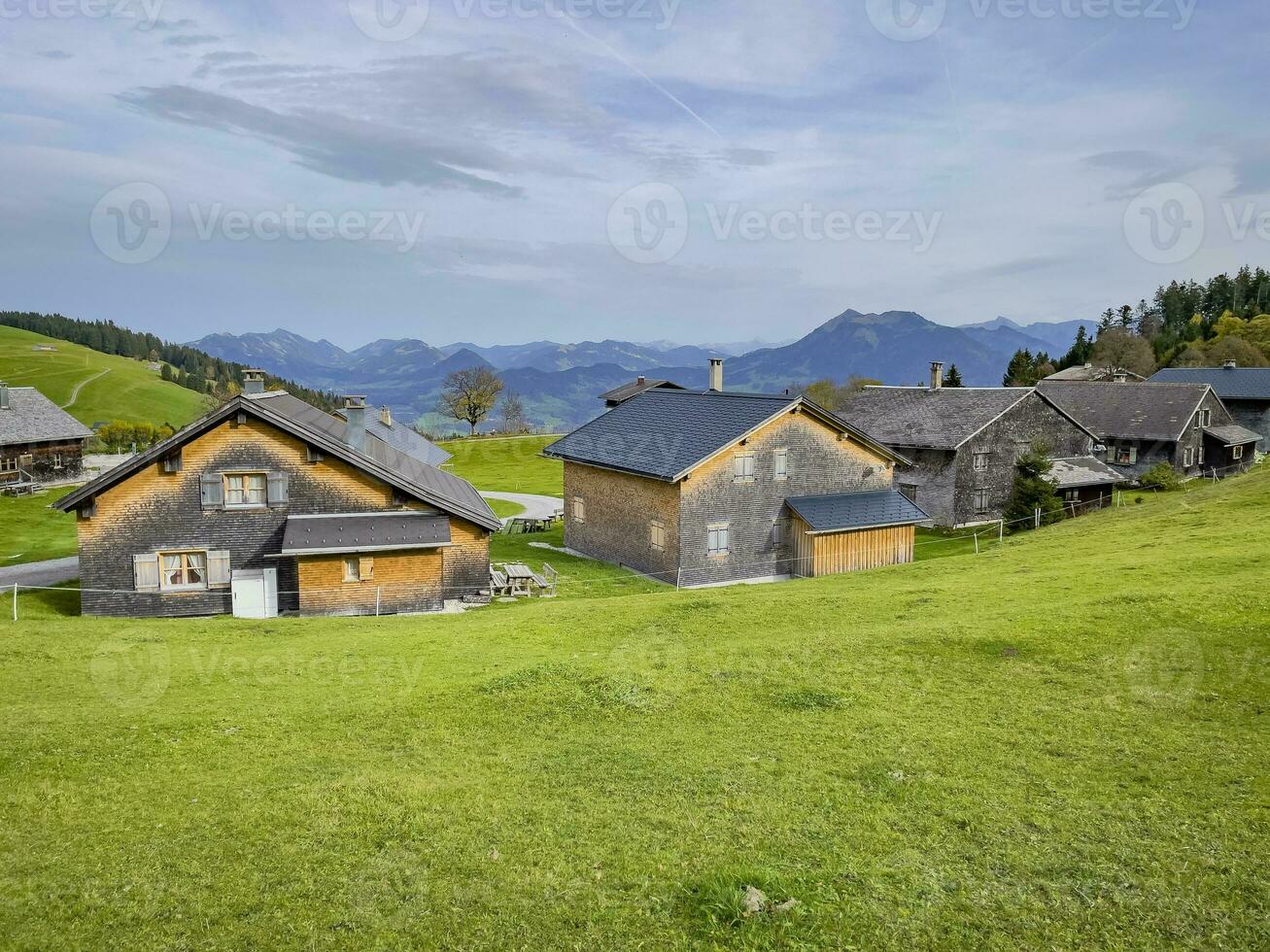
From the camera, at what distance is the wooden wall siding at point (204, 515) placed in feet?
87.0

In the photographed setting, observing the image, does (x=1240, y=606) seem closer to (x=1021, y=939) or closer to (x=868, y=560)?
(x=1021, y=939)

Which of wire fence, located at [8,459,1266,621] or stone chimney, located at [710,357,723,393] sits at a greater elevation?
stone chimney, located at [710,357,723,393]

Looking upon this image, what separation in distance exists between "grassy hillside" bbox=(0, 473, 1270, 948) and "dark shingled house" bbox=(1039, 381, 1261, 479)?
4570 centimetres

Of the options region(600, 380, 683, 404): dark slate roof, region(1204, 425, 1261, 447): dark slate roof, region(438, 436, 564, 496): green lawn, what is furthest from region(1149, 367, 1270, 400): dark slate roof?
region(438, 436, 564, 496): green lawn

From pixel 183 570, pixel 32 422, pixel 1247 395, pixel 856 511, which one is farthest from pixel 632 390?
pixel 1247 395

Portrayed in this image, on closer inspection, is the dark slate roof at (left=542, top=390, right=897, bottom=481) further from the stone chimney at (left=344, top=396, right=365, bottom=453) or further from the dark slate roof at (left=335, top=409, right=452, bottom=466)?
the dark slate roof at (left=335, top=409, right=452, bottom=466)

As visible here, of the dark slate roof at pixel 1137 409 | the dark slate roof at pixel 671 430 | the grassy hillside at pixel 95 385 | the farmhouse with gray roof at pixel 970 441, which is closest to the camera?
the dark slate roof at pixel 671 430

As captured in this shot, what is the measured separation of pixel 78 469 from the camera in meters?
65.2

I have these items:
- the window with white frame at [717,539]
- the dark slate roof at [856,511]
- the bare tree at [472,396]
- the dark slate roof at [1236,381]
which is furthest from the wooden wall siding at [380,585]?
the bare tree at [472,396]

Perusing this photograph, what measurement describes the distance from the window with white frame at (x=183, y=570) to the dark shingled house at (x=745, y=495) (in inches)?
654

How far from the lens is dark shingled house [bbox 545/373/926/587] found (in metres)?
33.1

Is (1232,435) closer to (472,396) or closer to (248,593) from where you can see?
(248,593)

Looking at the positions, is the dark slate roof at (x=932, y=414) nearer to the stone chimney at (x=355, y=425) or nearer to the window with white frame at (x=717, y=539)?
the window with white frame at (x=717, y=539)

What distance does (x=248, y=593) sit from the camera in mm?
26984
